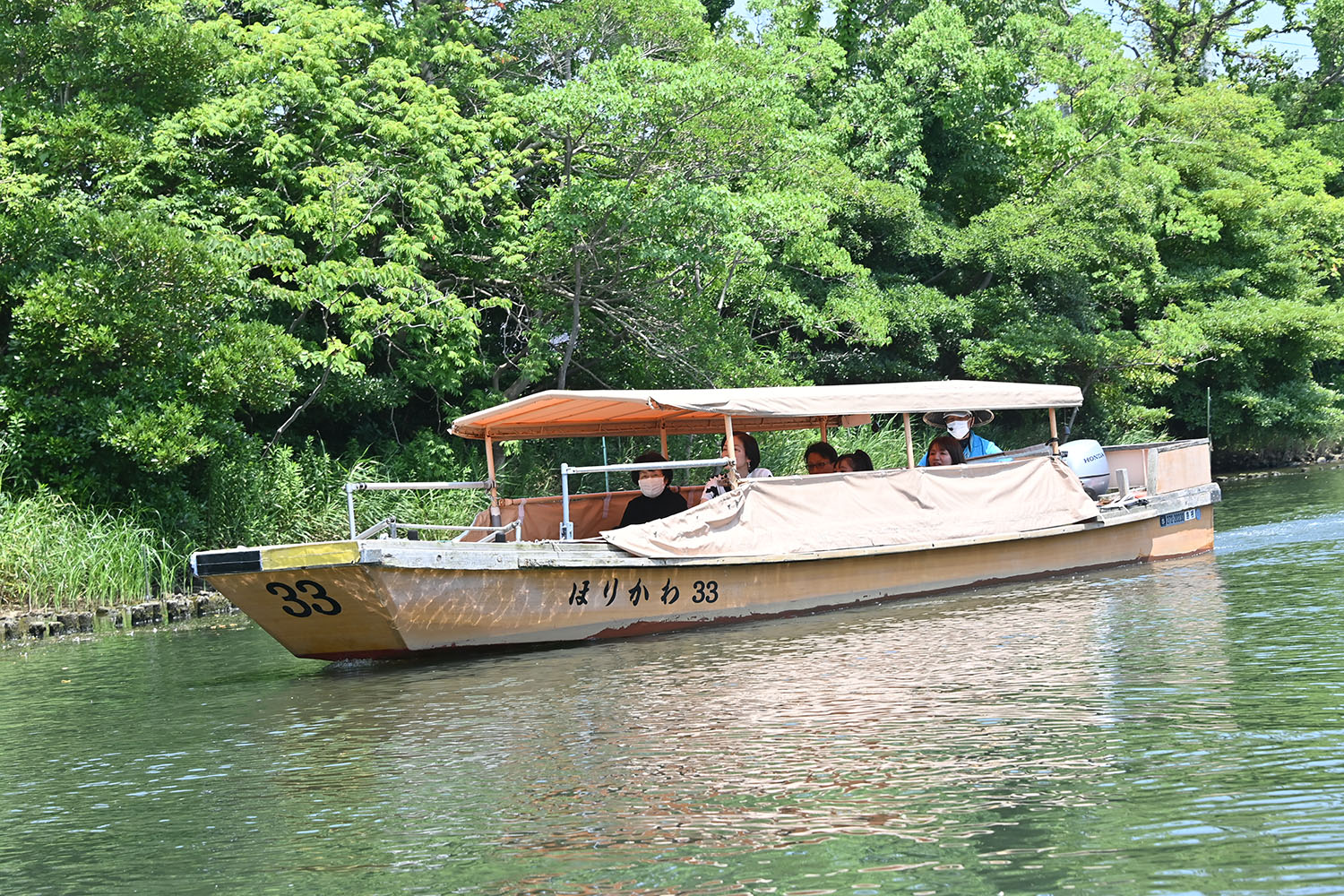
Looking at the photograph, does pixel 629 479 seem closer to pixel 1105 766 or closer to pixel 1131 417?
pixel 1131 417

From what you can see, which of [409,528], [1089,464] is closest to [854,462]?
[1089,464]

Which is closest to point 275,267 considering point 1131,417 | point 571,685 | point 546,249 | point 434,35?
point 546,249

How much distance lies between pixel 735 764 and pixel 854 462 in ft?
25.3

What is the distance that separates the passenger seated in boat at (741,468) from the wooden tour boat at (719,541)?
335 mm


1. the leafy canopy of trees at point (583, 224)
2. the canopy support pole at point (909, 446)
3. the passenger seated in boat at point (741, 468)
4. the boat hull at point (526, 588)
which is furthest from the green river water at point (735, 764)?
the leafy canopy of trees at point (583, 224)

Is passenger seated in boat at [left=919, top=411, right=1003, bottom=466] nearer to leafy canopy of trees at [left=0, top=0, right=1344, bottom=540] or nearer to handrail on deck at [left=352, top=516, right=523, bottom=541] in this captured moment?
handrail on deck at [left=352, top=516, right=523, bottom=541]

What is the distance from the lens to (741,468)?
13617 mm

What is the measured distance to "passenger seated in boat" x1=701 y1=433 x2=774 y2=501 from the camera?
13102mm

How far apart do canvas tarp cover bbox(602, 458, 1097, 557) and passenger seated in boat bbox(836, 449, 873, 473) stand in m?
0.59

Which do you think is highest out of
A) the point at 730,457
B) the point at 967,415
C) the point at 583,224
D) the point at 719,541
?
the point at 583,224

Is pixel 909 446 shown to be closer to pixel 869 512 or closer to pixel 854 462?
pixel 869 512

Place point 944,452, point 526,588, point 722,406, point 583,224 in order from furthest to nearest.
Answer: point 583,224, point 944,452, point 722,406, point 526,588

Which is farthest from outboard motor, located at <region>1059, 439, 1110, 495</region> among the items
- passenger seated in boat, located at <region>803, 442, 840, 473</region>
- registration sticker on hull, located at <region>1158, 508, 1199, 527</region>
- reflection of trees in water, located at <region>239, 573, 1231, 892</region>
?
reflection of trees in water, located at <region>239, 573, 1231, 892</region>

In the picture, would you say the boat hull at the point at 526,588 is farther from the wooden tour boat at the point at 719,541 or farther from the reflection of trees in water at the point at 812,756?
the reflection of trees in water at the point at 812,756
